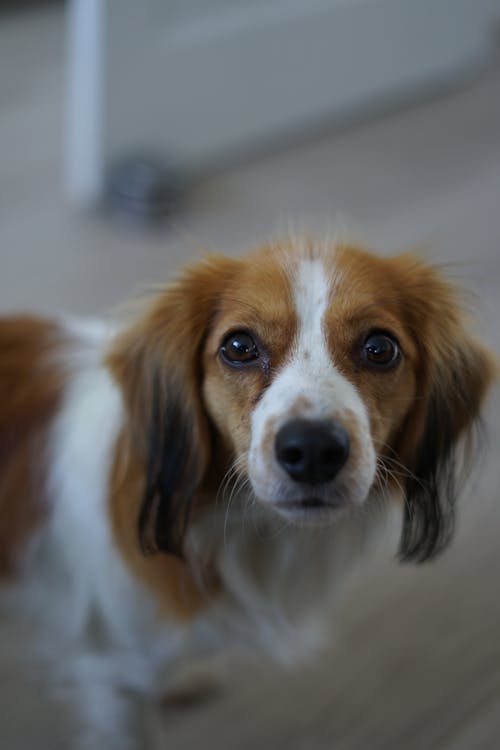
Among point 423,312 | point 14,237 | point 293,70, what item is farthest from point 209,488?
point 293,70

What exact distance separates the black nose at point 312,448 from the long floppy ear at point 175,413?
176 millimetres

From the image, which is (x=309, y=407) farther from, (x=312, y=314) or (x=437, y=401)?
(x=437, y=401)

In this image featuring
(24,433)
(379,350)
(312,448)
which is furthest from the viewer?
(24,433)

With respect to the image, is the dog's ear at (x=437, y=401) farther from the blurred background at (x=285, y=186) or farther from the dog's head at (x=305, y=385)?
the blurred background at (x=285, y=186)

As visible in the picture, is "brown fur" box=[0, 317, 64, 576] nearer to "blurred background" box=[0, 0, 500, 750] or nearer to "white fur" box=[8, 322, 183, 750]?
"white fur" box=[8, 322, 183, 750]

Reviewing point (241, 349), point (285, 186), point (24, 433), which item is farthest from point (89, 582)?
point (285, 186)

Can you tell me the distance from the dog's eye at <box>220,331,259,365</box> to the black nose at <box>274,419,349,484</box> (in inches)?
4.9

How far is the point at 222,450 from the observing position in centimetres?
108

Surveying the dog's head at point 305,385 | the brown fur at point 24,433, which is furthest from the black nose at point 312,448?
the brown fur at point 24,433

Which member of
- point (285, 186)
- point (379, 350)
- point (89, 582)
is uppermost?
point (285, 186)

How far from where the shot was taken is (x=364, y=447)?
3.03 feet

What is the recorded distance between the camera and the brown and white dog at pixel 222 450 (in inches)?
38.2

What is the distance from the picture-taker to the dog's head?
930mm

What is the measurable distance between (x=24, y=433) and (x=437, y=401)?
0.55 m
